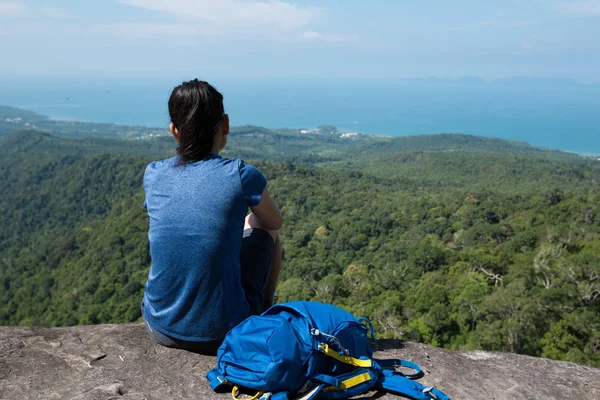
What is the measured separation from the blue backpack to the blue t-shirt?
216mm

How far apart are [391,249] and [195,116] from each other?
93.5 feet

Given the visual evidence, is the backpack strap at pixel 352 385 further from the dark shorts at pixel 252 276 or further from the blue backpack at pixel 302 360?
the dark shorts at pixel 252 276

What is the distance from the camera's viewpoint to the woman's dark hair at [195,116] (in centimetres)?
234

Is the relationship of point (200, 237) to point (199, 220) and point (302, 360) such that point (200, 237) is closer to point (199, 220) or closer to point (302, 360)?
point (199, 220)

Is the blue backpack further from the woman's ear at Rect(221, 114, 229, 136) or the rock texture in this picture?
the woman's ear at Rect(221, 114, 229, 136)

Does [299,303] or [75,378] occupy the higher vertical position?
[299,303]

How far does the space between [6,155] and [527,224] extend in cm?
9749

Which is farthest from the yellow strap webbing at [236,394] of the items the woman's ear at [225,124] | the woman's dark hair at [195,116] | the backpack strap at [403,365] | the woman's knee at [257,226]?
the woman's ear at [225,124]

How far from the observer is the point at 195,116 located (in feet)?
7.73

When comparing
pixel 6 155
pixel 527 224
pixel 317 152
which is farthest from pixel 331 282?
pixel 317 152

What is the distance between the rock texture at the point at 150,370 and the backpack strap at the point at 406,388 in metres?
0.07

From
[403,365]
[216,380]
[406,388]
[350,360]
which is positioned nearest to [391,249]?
[403,365]

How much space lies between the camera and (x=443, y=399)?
233 cm

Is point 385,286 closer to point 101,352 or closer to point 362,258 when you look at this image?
point 362,258
